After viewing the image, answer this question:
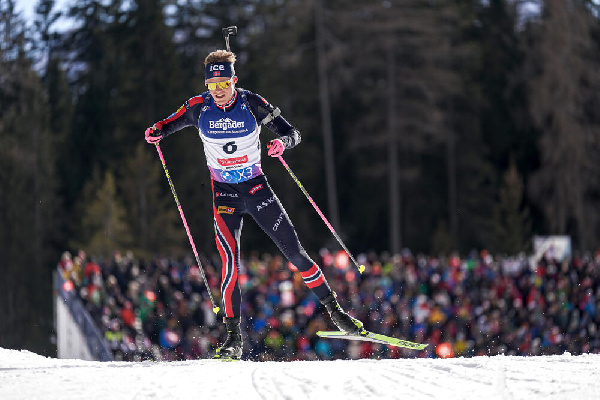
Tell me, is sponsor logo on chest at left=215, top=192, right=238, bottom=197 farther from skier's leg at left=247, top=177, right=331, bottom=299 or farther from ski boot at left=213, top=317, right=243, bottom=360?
ski boot at left=213, top=317, right=243, bottom=360

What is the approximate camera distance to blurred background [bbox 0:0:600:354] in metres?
30.9

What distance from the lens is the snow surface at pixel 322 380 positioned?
196 inches

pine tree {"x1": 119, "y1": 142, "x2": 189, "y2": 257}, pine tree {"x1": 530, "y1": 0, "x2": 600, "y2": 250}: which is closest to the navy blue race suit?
pine tree {"x1": 119, "y1": 142, "x2": 189, "y2": 257}

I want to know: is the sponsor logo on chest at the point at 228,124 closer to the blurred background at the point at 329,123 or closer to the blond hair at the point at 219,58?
the blond hair at the point at 219,58

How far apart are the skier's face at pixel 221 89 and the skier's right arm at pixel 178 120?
20 cm

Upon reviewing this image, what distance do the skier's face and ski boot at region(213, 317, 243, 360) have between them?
5.56ft

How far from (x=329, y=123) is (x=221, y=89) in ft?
87.5

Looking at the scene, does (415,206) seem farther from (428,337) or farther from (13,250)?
(428,337)

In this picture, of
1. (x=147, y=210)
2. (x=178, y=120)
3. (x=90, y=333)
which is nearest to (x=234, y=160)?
(x=178, y=120)

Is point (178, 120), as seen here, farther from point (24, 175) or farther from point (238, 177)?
point (24, 175)

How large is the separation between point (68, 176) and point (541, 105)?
58.4 ft

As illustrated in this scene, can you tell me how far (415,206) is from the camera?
36.8m

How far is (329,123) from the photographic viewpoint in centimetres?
3319

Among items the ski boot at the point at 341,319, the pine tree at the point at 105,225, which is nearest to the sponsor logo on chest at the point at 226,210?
the ski boot at the point at 341,319
